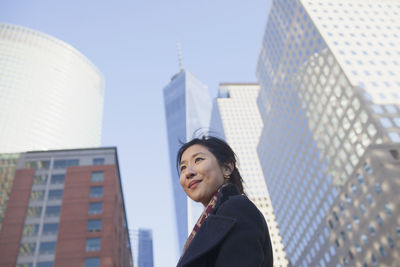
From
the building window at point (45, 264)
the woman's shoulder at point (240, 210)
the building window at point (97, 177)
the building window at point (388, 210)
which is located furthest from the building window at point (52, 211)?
the woman's shoulder at point (240, 210)

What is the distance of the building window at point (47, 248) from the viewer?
41406mm

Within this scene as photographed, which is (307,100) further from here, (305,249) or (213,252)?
(213,252)

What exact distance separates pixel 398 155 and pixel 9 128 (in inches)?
4470

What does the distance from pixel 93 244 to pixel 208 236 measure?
44.2 m

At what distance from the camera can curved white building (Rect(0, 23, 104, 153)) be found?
367 ft

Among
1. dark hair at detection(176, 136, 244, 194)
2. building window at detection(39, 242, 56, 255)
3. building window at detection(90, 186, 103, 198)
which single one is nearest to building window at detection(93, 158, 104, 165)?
building window at detection(90, 186, 103, 198)

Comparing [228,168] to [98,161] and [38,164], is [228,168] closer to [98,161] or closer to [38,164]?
[98,161]

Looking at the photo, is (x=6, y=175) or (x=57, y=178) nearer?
(x=57, y=178)

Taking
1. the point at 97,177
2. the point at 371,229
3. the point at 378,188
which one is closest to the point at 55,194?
the point at 97,177

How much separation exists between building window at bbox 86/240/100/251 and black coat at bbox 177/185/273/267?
4373cm

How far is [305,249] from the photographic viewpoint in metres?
64.9

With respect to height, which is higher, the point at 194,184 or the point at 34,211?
the point at 34,211

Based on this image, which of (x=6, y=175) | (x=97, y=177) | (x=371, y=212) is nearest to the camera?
(x=371, y=212)

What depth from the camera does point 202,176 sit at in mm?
3148
